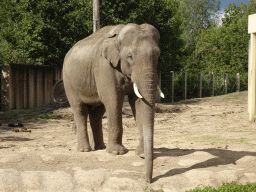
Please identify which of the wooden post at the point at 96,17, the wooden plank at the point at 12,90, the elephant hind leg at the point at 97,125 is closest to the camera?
the elephant hind leg at the point at 97,125

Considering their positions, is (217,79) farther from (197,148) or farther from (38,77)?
(197,148)

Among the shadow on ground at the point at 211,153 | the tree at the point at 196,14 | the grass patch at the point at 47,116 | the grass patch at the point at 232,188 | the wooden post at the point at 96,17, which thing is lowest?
the grass patch at the point at 47,116

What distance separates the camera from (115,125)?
4.62m

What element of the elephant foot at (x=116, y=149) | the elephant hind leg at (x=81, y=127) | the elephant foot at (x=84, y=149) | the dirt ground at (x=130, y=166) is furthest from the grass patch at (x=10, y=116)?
the elephant foot at (x=116, y=149)

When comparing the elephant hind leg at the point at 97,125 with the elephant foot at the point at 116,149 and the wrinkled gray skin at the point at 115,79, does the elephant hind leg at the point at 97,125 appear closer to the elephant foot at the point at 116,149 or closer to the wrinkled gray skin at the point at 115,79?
the wrinkled gray skin at the point at 115,79

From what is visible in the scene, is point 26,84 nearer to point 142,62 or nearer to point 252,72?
point 252,72

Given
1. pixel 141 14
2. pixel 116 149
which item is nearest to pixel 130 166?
pixel 116 149

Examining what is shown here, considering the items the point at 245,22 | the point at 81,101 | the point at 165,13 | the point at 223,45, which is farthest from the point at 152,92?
the point at 245,22

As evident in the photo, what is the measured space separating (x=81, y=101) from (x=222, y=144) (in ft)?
9.04

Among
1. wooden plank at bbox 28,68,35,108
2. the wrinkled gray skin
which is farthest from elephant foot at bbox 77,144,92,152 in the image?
wooden plank at bbox 28,68,35,108

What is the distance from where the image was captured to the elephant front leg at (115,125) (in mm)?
4559

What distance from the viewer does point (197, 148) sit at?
18.2 feet

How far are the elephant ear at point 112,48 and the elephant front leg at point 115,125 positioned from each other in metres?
0.58

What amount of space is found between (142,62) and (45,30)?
40.5 feet
